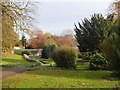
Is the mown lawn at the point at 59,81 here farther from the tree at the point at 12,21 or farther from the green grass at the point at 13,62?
the green grass at the point at 13,62

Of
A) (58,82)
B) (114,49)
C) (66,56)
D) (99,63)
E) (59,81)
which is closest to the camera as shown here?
(58,82)

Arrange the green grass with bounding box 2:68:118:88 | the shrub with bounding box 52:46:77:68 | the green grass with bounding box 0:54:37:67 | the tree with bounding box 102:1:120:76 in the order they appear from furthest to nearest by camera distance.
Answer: the green grass with bounding box 0:54:37:67 → the shrub with bounding box 52:46:77:68 → the tree with bounding box 102:1:120:76 → the green grass with bounding box 2:68:118:88

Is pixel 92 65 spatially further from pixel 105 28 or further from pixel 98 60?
pixel 105 28

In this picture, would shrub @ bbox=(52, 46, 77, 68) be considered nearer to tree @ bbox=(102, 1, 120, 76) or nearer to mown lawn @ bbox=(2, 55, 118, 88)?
mown lawn @ bbox=(2, 55, 118, 88)

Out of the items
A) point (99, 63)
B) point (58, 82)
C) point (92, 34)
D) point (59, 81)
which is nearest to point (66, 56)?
point (99, 63)

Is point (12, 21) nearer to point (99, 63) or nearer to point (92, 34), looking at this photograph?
point (99, 63)

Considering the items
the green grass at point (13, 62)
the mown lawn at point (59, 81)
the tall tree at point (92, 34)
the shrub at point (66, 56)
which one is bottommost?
the green grass at point (13, 62)

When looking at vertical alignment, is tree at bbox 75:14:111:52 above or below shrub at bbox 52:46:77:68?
above

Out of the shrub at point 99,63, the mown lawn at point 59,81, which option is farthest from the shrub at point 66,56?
the mown lawn at point 59,81

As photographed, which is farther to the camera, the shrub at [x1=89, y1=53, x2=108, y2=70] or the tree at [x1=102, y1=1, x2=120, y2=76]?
the shrub at [x1=89, y1=53, x2=108, y2=70]

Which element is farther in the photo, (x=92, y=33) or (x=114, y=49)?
(x=92, y=33)

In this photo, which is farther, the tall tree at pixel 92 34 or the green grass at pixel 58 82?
the tall tree at pixel 92 34

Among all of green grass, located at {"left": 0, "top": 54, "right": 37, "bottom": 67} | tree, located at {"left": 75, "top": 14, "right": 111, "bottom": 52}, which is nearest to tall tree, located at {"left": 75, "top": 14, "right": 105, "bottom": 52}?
tree, located at {"left": 75, "top": 14, "right": 111, "bottom": 52}

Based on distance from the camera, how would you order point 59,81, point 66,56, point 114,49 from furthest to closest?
point 66,56 < point 114,49 < point 59,81
